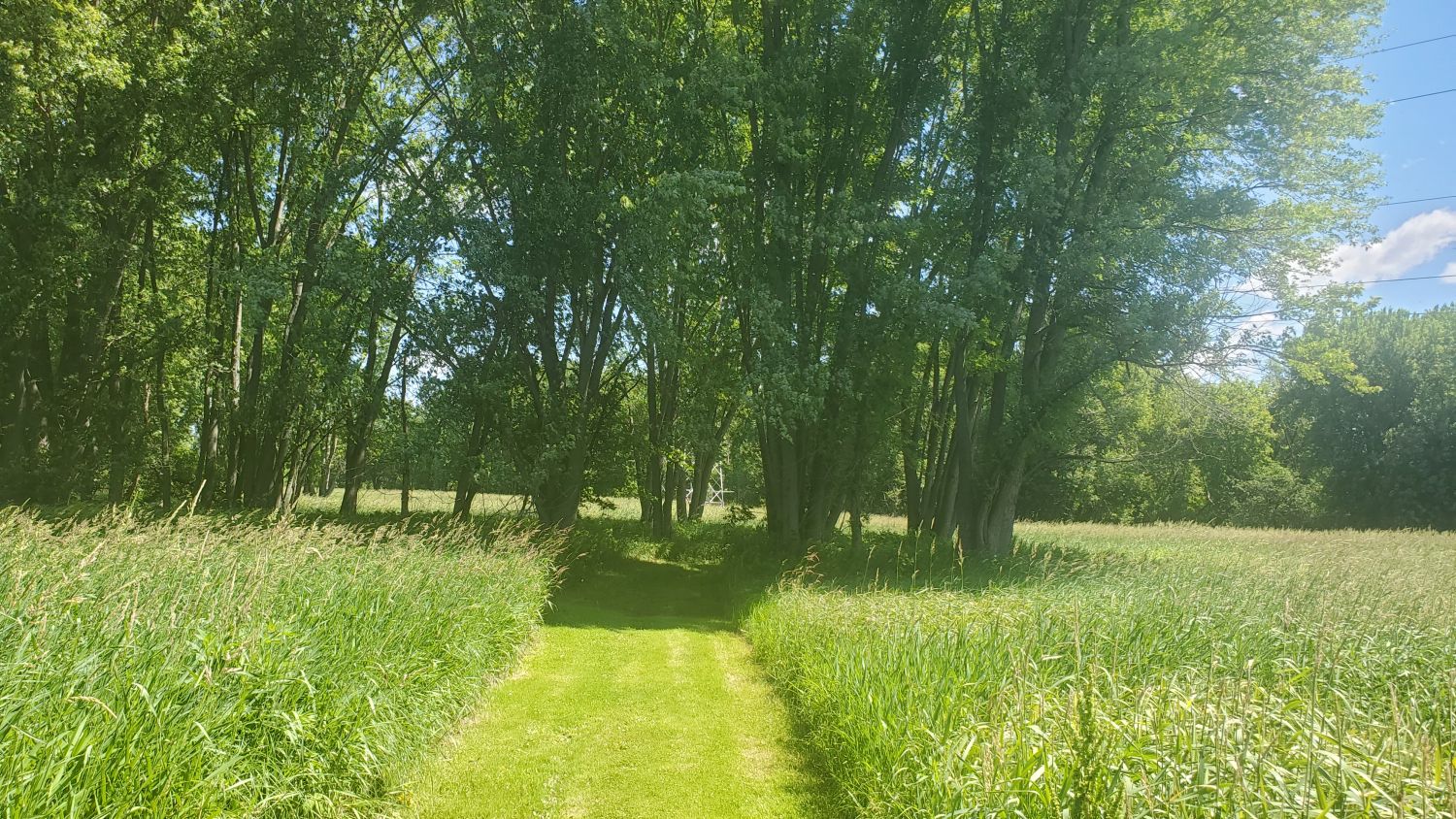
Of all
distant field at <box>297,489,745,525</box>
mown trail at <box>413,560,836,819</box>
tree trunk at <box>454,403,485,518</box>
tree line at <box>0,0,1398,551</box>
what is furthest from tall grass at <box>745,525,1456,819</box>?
distant field at <box>297,489,745,525</box>

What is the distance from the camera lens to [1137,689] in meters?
4.32

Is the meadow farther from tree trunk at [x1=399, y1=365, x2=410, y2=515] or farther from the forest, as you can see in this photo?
tree trunk at [x1=399, y1=365, x2=410, y2=515]

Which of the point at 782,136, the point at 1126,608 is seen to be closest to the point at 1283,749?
the point at 1126,608

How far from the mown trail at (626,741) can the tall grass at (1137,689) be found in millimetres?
430

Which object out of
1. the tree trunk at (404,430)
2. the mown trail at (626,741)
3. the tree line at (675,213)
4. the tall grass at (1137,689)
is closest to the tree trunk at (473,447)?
the tree line at (675,213)

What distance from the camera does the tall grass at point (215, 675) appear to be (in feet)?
9.90

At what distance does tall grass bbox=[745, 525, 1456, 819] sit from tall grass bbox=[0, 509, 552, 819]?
301 centimetres

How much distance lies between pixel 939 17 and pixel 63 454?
1905 cm

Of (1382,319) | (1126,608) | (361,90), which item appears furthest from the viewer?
(1382,319)

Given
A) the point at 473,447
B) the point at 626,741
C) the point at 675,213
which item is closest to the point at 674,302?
the point at 675,213

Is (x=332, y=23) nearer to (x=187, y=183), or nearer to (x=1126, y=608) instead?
(x=187, y=183)

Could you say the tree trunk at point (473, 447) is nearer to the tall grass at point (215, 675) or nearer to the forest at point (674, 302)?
the forest at point (674, 302)

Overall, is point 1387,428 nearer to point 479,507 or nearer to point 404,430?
point 479,507

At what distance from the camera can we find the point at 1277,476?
44.5 metres
